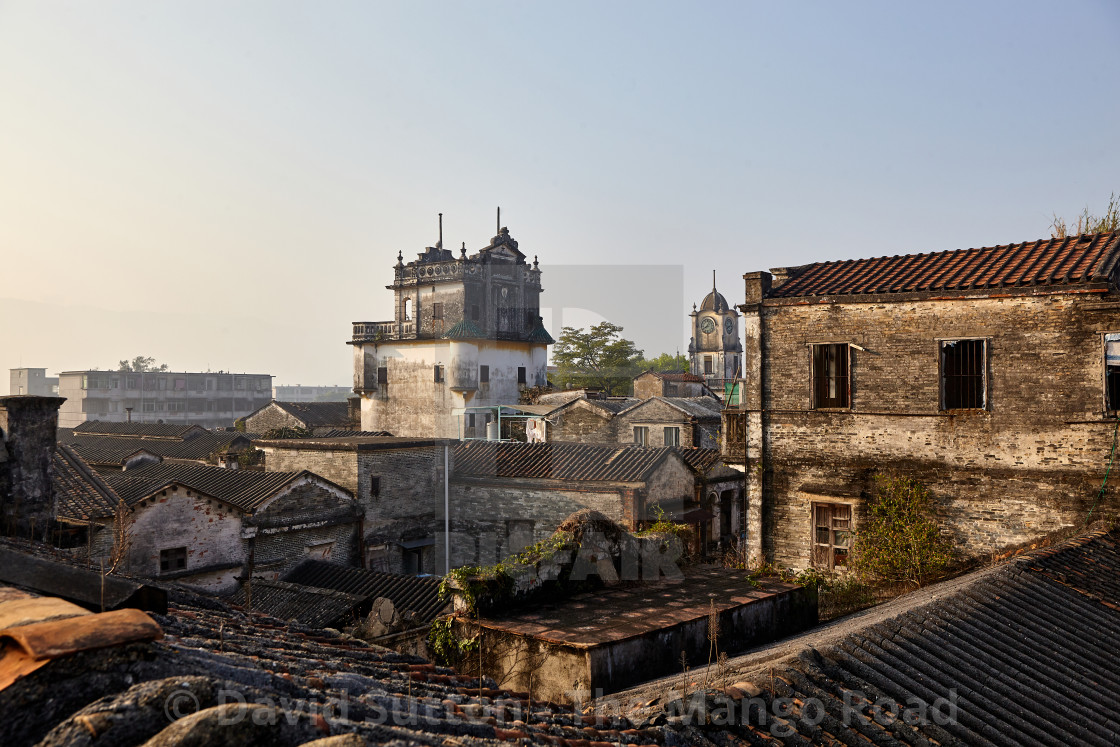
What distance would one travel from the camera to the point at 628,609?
7.67 meters

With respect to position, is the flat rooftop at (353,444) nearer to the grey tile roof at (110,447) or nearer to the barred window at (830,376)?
the grey tile roof at (110,447)

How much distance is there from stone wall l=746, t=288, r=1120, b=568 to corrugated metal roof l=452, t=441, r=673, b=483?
6108 millimetres

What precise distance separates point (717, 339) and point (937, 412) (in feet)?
217

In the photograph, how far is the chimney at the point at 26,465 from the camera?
7.61 m

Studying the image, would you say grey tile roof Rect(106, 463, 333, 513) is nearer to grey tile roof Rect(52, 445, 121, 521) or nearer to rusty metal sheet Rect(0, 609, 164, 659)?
grey tile roof Rect(52, 445, 121, 521)

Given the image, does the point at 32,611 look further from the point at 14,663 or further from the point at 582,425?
the point at 582,425

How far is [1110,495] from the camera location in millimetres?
11406

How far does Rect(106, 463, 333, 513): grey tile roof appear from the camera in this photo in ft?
58.6

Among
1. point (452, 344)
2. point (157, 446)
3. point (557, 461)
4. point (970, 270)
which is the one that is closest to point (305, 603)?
point (557, 461)

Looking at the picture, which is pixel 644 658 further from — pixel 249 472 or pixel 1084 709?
pixel 249 472

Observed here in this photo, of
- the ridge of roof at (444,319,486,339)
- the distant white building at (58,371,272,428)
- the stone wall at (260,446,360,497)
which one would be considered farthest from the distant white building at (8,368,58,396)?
the stone wall at (260,446,360,497)

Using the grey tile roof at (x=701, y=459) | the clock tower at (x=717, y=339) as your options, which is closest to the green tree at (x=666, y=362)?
the clock tower at (x=717, y=339)

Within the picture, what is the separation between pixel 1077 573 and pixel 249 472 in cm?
1958

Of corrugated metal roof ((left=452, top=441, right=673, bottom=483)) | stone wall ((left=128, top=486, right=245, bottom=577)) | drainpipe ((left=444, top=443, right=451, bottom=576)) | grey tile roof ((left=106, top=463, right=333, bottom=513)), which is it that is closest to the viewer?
stone wall ((left=128, top=486, right=245, bottom=577))
